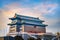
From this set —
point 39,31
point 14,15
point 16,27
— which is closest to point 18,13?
point 14,15

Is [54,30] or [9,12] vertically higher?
[9,12]

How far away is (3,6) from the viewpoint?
2.67 meters

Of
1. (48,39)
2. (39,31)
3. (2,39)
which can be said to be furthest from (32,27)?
(2,39)

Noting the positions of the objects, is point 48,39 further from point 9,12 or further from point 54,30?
point 9,12

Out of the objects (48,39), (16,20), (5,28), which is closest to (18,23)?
(16,20)

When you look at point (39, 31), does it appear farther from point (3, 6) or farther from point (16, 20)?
point (3, 6)

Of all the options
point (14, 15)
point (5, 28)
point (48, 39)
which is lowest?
point (48, 39)

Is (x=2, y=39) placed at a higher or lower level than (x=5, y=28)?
lower

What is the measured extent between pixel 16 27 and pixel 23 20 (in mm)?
165

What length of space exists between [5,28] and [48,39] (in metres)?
0.73

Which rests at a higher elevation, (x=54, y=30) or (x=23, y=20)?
(x=23, y=20)

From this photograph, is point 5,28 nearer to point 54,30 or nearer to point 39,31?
point 39,31

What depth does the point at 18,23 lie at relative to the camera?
263cm

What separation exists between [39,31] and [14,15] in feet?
1.63
